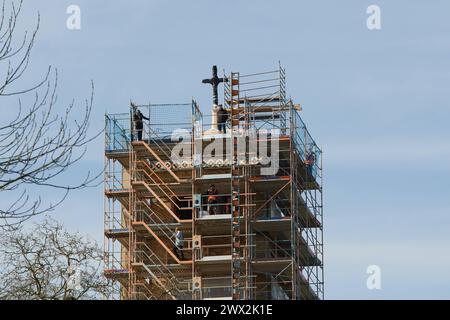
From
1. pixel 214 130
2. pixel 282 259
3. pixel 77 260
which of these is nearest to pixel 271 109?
pixel 214 130

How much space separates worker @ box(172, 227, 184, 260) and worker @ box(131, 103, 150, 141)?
18.0ft

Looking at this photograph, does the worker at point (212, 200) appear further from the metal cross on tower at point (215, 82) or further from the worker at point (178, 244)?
the metal cross on tower at point (215, 82)

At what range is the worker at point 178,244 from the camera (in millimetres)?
79125

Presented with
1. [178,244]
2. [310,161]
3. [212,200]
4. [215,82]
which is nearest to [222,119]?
[215,82]

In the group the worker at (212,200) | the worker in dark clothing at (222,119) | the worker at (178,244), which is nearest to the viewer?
the worker at (178,244)

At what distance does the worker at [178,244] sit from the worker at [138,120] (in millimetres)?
5499

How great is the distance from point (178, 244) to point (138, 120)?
7.43 metres

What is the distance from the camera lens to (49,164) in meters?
28.7

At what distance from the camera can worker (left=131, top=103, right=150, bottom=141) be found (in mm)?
82875

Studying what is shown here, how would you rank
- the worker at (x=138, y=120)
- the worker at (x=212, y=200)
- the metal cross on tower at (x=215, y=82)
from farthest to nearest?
the metal cross on tower at (x=215, y=82) < the worker at (x=138, y=120) < the worker at (x=212, y=200)

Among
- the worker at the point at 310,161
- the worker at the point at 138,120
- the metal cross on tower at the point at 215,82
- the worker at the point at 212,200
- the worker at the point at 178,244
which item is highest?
the metal cross on tower at the point at 215,82

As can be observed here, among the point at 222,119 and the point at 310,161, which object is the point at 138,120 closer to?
the point at 222,119

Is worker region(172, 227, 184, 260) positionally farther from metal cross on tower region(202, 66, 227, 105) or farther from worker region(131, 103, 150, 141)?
metal cross on tower region(202, 66, 227, 105)

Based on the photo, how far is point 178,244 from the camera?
79.2 meters
